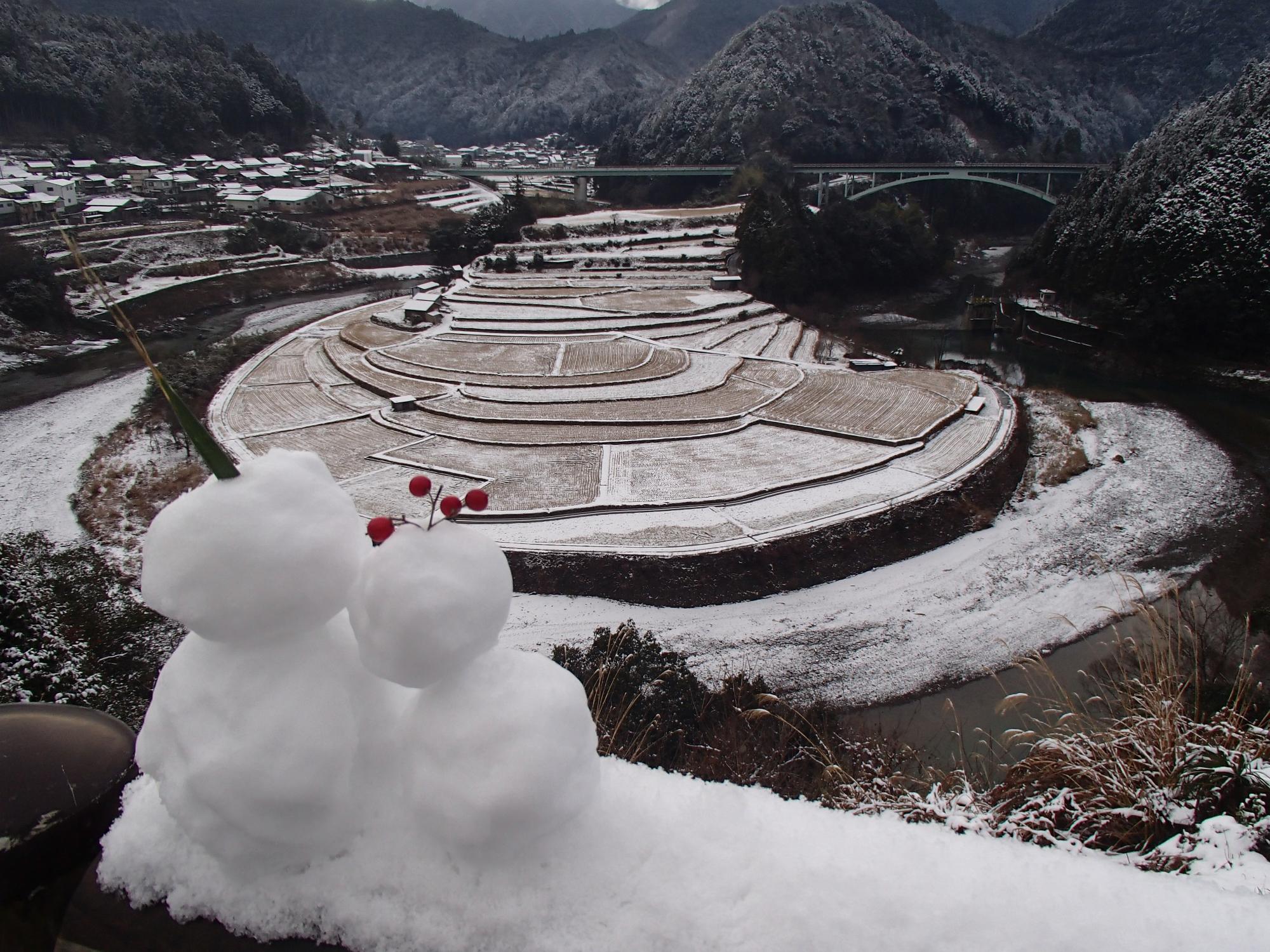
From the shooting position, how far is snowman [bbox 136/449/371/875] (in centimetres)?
205

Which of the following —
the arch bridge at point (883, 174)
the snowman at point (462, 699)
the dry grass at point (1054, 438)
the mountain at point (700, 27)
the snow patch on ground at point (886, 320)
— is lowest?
the dry grass at point (1054, 438)

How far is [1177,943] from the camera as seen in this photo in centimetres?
181

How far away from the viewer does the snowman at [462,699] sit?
208 cm

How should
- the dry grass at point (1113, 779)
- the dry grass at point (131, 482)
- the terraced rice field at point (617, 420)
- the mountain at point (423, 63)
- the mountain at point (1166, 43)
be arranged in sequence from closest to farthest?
the dry grass at point (1113, 779), the dry grass at point (131, 482), the terraced rice field at point (617, 420), the mountain at point (1166, 43), the mountain at point (423, 63)

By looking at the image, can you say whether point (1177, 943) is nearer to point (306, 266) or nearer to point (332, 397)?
point (332, 397)

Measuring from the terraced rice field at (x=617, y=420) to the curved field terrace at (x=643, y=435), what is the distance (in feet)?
0.23

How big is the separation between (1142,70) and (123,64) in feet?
418

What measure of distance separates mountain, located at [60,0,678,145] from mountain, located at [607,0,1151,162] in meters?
50.1

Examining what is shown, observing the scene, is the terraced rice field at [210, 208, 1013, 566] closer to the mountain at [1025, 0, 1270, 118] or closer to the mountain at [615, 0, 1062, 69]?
the mountain at [1025, 0, 1270, 118]

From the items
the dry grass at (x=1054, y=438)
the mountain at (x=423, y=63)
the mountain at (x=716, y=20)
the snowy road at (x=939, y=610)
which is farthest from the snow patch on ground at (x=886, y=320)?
the mountain at (x=716, y=20)

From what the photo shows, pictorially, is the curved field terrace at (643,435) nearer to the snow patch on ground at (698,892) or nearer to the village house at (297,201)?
the snow patch on ground at (698,892)

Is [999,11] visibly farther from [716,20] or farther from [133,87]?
[133,87]

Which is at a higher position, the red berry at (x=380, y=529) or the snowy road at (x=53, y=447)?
the red berry at (x=380, y=529)

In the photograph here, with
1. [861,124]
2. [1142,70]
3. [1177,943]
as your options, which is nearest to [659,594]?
[1177,943]
